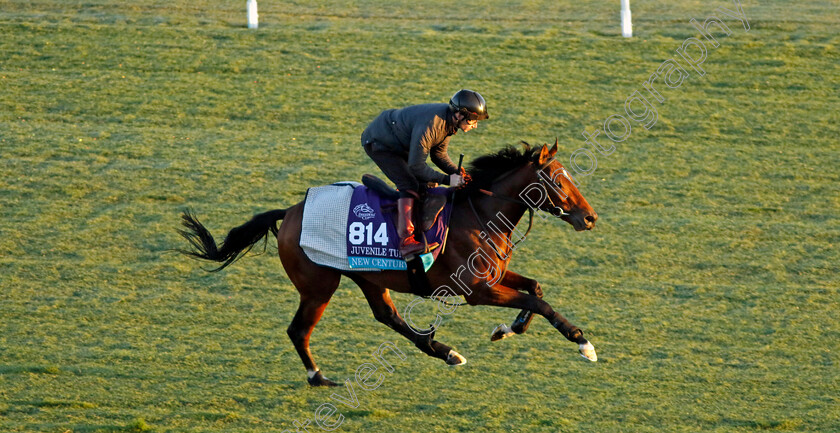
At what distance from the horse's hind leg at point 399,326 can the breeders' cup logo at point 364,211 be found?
49 cm

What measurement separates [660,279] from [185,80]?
679 cm

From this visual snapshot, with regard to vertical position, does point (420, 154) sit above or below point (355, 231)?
above

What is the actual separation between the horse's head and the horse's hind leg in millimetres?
1227

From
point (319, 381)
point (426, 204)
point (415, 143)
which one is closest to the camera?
point (415, 143)

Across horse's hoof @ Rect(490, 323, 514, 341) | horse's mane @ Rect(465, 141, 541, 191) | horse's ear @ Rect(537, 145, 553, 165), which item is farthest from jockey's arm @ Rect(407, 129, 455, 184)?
horse's hoof @ Rect(490, 323, 514, 341)

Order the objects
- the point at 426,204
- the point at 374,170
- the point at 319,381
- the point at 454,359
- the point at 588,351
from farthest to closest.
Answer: the point at 374,170
the point at 319,381
the point at 454,359
the point at 426,204
the point at 588,351

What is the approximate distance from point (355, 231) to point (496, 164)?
1.07 meters

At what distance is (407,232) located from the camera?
20.0 feet

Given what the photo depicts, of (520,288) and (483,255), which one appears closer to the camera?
(483,255)

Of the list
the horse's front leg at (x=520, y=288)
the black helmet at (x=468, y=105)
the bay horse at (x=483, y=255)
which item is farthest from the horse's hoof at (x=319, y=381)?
the black helmet at (x=468, y=105)

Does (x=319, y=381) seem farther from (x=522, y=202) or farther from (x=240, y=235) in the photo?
(x=522, y=202)

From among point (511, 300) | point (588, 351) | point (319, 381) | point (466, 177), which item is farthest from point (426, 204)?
point (319, 381)

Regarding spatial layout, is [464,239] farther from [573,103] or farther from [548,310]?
[573,103]

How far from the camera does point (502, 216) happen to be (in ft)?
20.4
